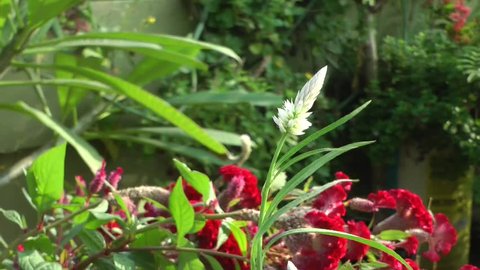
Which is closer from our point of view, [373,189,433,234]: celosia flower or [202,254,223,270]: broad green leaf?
[202,254,223,270]: broad green leaf

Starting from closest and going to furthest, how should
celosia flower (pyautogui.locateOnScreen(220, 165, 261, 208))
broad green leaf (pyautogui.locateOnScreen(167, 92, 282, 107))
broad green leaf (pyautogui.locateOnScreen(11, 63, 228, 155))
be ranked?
1. celosia flower (pyautogui.locateOnScreen(220, 165, 261, 208))
2. broad green leaf (pyautogui.locateOnScreen(11, 63, 228, 155))
3. broad green leaf (pyautogui.locateOnScreen(167, 92, 282, 107))

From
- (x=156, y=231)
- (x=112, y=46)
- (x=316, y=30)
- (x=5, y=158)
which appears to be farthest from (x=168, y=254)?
(x=316, y=30)

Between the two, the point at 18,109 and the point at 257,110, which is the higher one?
the point at 18,109

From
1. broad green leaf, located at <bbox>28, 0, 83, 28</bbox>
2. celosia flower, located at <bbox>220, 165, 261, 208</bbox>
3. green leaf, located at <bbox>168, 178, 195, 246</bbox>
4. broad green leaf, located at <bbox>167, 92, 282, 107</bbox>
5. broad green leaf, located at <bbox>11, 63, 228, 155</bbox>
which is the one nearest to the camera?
green leaf, located at <bbox>168, 178, 195, 246</bbox>

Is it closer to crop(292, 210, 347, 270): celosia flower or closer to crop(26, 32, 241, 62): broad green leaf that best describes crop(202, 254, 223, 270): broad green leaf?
crop(292, 210, 347, 270): celosia flower

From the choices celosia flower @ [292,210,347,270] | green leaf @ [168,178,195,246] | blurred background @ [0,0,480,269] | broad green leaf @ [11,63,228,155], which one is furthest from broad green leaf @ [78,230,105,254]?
blurred background @ [0,0,480,269]

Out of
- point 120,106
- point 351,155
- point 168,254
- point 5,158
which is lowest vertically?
point 351,155

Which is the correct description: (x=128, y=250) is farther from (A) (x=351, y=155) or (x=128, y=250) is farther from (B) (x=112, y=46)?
(A) (x=351, y=155)

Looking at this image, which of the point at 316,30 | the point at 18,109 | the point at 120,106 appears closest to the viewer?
the point at 18,109
